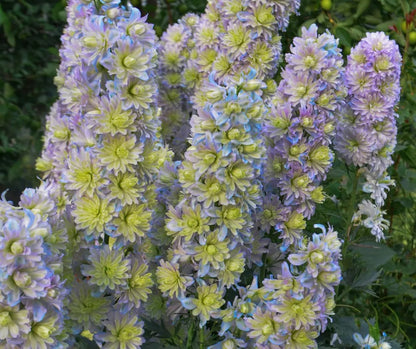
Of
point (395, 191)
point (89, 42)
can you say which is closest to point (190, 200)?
point (89, 42)

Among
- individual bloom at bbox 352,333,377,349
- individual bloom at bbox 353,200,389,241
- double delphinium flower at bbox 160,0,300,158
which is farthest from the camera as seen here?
individual bloom at bbox 353,200,389,241

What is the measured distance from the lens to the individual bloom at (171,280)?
1.18 meters

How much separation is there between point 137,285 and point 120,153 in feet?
0.80

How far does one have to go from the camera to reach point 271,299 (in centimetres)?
118

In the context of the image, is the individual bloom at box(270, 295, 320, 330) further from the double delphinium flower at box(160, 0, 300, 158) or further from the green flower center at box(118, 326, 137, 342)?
the double delphinium flower at box(160, 0, 300, 158)

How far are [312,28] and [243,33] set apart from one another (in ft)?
0.85

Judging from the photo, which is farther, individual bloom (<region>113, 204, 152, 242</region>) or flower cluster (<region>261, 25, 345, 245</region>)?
flower cluster (<region>261, 25, 345, 245</region>)

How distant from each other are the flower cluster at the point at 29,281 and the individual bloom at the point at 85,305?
0.39 ft

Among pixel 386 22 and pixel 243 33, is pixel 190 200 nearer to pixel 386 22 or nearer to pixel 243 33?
pixel 243 33

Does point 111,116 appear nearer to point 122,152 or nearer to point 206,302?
point 122,152

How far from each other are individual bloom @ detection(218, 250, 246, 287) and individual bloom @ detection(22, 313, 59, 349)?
0.30 metres

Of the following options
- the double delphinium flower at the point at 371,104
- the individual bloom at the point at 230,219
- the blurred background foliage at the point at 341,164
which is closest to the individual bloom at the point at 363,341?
the blurred background foliage at the point at 341,164

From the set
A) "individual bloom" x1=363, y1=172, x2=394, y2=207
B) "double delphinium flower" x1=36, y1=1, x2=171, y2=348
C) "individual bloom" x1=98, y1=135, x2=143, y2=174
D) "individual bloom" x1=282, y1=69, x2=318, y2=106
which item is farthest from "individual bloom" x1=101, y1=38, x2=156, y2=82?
"individual bloom" x1=363, y1=172, x2=394, y2=207

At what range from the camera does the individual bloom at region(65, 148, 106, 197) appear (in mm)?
1137
